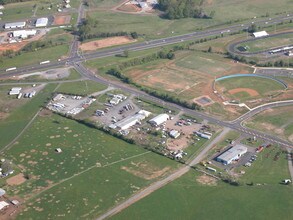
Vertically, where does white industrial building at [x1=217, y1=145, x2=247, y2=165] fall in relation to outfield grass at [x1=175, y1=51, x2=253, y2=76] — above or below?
below

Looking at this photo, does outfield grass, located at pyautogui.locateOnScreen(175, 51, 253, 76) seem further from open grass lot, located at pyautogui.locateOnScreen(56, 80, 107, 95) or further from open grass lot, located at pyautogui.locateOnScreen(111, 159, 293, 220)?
open grass lot, located at pyautogui.locateOnScreen(111, 159, 293, 220)

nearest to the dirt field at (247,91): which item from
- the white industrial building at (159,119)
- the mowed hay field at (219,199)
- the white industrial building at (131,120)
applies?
the white industrial building at (159,119)

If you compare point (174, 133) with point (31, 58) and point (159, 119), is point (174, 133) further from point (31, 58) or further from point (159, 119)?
point (31, 58)

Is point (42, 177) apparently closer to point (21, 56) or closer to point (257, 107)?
point (257, 107)

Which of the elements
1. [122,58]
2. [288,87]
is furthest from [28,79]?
[288,87]

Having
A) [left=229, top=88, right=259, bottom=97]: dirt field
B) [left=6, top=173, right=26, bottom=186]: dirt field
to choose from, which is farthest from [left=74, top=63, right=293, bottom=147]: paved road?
[left=6, top=173, right=26, bottom=186]: dirt field

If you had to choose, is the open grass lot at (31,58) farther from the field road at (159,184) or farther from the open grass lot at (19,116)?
the field road at (159,184)

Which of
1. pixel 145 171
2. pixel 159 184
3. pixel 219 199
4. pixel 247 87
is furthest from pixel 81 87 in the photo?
pixel 219 199
